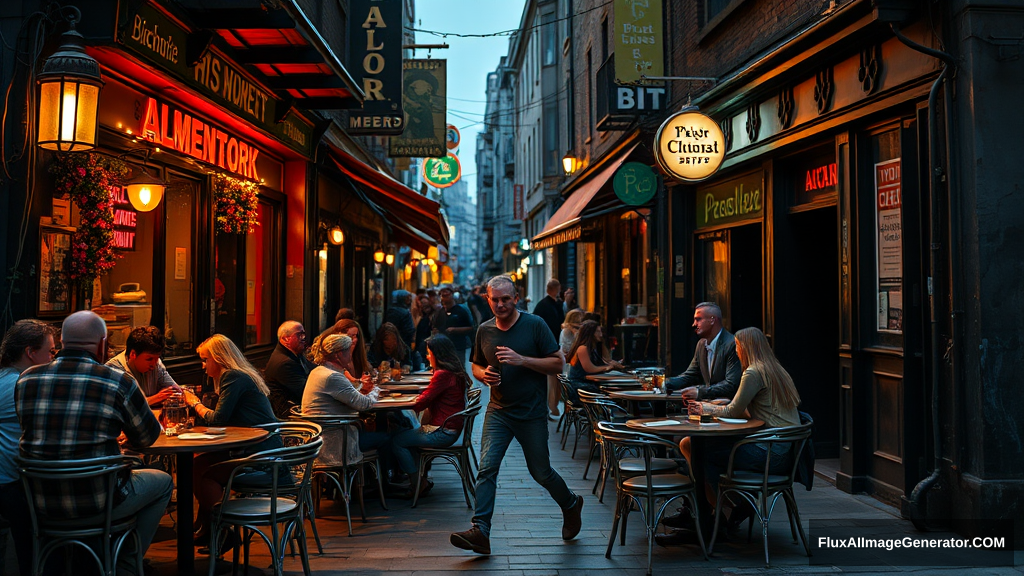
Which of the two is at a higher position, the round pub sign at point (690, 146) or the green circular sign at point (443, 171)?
the green circular sign at point (443, 171)

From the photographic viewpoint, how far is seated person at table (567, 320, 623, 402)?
32.6ft

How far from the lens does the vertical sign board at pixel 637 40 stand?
41.1ft

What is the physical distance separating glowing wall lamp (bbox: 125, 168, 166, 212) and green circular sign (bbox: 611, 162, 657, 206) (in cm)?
746

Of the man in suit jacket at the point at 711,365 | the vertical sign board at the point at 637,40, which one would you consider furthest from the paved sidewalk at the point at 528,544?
the vertical sign board at the point at 637,40

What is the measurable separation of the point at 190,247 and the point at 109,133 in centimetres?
226

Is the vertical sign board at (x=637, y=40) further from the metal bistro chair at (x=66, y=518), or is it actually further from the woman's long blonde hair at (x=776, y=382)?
the metal bistro chair at (x=66, y=518)

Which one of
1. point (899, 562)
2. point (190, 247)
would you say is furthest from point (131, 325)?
point (899, 562)

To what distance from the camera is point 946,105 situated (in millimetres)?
6180

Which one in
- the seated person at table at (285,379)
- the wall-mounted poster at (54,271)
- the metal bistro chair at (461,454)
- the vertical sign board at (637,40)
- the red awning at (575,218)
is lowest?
the metal bistro chair at (461,454)

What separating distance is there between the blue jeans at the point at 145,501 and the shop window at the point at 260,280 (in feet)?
21.4

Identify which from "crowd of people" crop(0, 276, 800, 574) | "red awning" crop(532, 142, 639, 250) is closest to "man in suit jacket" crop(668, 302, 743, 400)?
"crowd of people" crop(0, 276, 800, 574)

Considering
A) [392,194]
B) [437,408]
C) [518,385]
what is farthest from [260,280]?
[518,385]

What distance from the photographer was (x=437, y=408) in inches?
305

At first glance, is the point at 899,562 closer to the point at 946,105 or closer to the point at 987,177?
the point at 987,177
